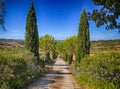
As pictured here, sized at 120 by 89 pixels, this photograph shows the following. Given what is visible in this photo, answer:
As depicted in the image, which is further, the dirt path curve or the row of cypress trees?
the row of cypress trees

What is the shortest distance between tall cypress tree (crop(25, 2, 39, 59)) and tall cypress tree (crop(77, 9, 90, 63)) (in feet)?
17.5

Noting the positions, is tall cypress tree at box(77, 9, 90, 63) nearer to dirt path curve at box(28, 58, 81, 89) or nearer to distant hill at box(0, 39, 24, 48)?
A: dirt path curve at box(28, 58, 81, 89)

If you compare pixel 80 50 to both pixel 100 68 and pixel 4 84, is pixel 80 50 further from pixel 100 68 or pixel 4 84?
pixel 4 84

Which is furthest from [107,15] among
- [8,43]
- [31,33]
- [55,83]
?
[8,43]

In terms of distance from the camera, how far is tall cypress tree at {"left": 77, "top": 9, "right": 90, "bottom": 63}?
2903cm

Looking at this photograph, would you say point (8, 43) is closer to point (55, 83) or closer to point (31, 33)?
point (31, 33)

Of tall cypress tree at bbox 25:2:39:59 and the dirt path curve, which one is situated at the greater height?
tall cypress tree at bbox 25:2:39:59

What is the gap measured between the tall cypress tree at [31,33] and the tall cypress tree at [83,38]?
5.35 metres

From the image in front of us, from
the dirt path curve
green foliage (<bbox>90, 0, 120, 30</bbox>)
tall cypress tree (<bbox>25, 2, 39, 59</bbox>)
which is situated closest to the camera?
green foliage (<bbox>90, 0, 120, 30</bbox>)

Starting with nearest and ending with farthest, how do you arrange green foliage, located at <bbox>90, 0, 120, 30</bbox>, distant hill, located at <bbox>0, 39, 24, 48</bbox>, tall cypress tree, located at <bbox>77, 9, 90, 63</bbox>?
green foliage, located at <bbox>90, 0, 120, 30</bbox>, distant hill, located at <bbox>0, 39, 24, 48</bbox>, tall cypress tree, located at <bbox>77, 9, 90, 63</bbox>

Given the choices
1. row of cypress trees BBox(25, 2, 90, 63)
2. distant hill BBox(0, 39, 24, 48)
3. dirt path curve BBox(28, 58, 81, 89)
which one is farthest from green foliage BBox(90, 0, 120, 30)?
row of cypress trees BBox(25, 2, 90, 63)

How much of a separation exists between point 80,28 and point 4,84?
19.0m

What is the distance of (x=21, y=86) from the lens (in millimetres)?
14891

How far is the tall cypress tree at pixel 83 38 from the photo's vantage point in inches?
1143
